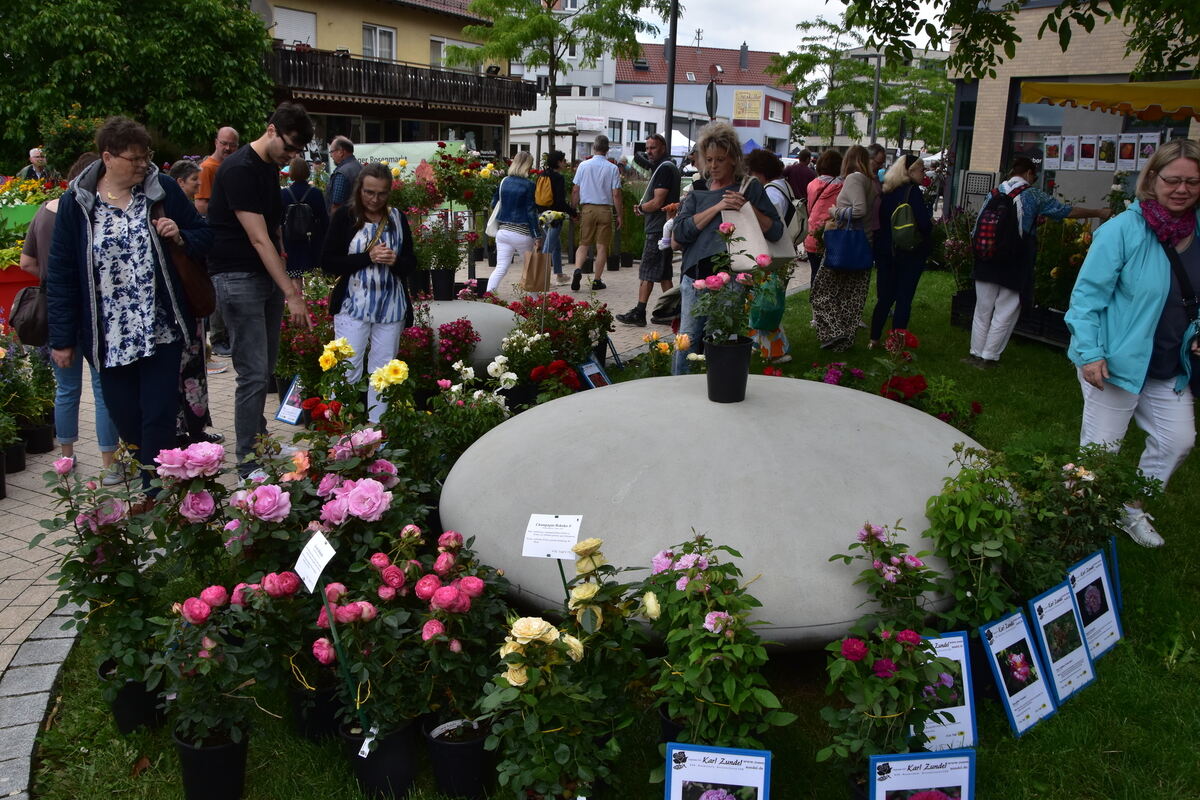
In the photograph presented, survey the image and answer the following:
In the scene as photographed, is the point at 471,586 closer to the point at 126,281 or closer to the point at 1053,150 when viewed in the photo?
the point at 126,281

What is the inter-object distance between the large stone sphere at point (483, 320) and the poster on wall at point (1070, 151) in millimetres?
9161

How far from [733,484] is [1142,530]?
2.63 m

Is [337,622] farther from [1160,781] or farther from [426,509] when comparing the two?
[1160,781]

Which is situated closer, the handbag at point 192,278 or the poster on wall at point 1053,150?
the handbag at point 192,278

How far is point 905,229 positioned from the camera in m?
8.59

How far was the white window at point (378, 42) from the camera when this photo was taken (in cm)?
3431

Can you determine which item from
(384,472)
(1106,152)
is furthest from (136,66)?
(384,472)

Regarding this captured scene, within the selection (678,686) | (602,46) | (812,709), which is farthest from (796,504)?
(602,46)

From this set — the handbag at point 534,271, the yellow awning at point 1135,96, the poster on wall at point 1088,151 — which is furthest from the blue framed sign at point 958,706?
the poster on wall at point 1088,151

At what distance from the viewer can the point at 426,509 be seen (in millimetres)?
3562

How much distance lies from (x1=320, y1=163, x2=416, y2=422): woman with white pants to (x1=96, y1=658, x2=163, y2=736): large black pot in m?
2.38

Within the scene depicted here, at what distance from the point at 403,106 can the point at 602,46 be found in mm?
12716

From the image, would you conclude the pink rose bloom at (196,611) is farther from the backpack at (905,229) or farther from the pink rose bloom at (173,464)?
the backpack at (905,229)

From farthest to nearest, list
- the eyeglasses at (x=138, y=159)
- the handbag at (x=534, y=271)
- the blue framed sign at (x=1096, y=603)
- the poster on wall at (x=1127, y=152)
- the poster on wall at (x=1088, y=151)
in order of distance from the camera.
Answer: the poster on wall at (x=1088, y=151)
the poster on wall at (x=1127, y=152)
the handbag at (x=534, y=271)
the eyeglasses at (x=138, y=159)
the blue framed sign at (x=1096, y=603)
